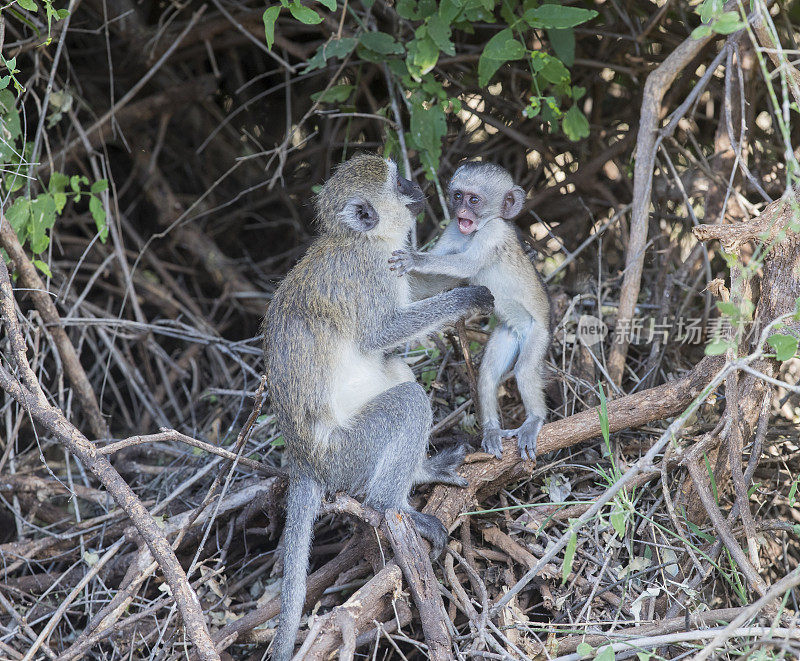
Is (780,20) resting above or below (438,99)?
above

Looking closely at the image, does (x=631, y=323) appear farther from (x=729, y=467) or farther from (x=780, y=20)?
(x=780, y=20)

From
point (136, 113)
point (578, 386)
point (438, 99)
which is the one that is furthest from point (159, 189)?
point (578, 386)

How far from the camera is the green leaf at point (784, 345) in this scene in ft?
9.09

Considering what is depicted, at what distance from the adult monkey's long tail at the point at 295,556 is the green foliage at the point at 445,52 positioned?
2013 mm

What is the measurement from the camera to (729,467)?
3854mm

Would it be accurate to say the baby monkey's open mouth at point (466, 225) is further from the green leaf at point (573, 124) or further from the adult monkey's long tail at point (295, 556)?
the adult monkey's long tail at point (295, 556)

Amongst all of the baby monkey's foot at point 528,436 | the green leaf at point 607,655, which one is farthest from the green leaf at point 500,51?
the green leaf at point 607,655

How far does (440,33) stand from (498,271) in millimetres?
1303

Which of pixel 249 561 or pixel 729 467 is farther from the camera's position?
pixel 249 561

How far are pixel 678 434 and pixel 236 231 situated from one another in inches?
154

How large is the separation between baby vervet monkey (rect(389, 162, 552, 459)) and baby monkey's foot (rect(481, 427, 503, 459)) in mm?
82

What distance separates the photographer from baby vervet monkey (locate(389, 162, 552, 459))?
14.2 feet

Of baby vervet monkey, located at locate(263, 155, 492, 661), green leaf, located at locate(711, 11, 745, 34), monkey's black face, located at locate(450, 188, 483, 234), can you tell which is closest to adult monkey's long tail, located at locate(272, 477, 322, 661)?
baby vervet monkey, located at locate(263, 155, 492, 661)

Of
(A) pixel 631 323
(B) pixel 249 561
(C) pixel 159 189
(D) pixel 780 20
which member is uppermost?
(D) pixel 780 20
